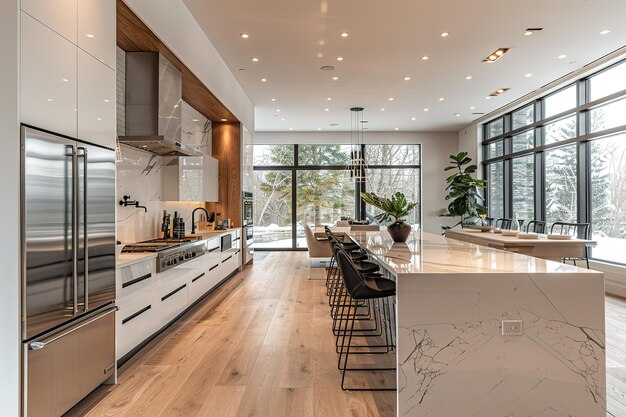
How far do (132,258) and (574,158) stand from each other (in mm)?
6976

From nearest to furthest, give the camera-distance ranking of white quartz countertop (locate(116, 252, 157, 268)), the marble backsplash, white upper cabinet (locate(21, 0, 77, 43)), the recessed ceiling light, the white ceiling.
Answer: white upper cabinet (locate(21, 0, 77, 43)), white quartz countertop (locate(116, 252, 157, 268)), the marble backsplash, the white ceiling, the recessed ceiling light

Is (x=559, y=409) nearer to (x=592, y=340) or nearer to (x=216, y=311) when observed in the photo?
(x=592, y=340)

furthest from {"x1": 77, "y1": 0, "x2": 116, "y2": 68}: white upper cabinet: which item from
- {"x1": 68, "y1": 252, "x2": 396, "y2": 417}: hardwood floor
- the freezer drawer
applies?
{"x1": 68, "y1": 252, "x2": 396, "y2": 417}: hardwood floor

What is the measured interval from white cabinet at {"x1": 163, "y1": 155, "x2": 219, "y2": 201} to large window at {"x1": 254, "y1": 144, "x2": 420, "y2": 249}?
400 centimetres

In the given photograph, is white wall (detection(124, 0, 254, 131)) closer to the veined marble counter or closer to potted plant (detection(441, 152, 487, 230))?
the veined marble counter

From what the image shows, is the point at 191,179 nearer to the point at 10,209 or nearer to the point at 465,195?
the point at 10,209

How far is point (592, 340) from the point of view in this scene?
199cm

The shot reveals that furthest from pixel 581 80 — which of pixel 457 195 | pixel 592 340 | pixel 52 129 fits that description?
pixel 52 129

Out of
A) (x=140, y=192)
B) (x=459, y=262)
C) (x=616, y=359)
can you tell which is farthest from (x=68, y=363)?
(x=616, y=359)

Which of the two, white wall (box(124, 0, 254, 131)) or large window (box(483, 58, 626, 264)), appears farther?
large window (box(483, 58, 626, 264))

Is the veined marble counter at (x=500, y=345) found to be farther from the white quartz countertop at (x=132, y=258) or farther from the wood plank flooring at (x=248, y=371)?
the white quartz countertop at (x=132, y=258)

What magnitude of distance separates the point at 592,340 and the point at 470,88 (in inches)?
231

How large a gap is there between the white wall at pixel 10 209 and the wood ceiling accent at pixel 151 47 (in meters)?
1.23

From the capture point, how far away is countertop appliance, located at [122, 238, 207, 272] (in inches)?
137
